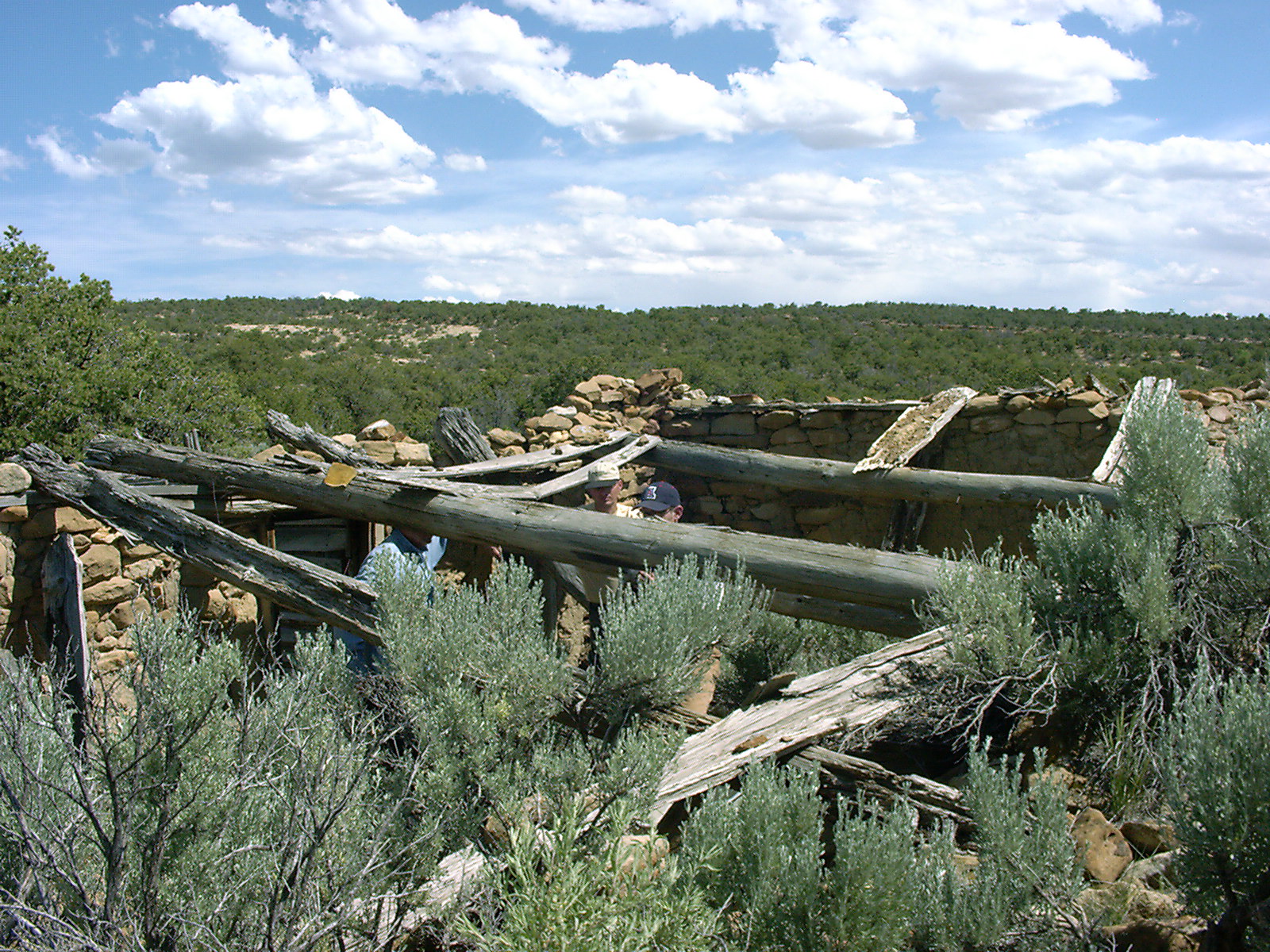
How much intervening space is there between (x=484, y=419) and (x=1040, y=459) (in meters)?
8.44

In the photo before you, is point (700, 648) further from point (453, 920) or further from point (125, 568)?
point (125, 568)

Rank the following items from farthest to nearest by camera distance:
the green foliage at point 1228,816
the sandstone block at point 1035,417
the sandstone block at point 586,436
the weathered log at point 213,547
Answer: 1. the sandstone block at point 1035,417
2. the sandstone block at point 586,436
3. the weathered log at point 213,547
4. the green foliage at point 1228,816

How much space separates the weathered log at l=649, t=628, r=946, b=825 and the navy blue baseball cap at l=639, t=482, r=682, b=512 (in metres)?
3.13

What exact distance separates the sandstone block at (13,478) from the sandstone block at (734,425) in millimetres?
5852

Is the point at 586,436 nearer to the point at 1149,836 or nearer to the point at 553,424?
the point at 553,424

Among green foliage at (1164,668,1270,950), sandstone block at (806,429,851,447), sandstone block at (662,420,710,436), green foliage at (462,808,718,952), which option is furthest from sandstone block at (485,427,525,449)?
green foliage at (1164,668,1270,950)

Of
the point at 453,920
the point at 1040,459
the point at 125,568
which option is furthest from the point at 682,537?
the point at 1040,459

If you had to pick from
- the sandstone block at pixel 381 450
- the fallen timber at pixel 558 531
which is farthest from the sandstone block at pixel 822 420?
the sandstone block at pixel 381 450

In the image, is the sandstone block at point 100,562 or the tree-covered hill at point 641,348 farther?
the tree-covered hill at point 641,348

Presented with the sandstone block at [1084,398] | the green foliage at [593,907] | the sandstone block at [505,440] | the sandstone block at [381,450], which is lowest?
the green foliage at [593,907]

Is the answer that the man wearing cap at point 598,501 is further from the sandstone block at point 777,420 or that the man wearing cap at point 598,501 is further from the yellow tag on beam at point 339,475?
the sandstone block at point 777,420

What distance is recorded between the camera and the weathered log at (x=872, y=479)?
615 cm

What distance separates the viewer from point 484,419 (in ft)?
44.3

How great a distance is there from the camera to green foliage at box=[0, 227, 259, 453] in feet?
26.3
